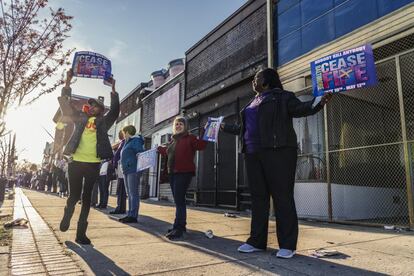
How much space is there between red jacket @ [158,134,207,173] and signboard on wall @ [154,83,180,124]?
1033 cm

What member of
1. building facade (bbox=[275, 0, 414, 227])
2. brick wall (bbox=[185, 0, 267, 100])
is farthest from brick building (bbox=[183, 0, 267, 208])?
building facade (bbox=[275, 0, 414, 227])

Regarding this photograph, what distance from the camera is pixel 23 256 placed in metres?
3.25

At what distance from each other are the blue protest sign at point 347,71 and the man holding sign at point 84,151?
3.58 m

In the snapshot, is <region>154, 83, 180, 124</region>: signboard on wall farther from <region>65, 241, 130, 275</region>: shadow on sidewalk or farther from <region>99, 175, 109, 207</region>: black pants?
<region>65, 241, 130, 275</region>: shadow on sidewalk

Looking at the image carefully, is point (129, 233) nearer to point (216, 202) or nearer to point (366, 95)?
point (216, 202)

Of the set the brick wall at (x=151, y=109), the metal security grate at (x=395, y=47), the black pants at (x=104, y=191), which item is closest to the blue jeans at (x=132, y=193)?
the black pants at (x=104, y=191)

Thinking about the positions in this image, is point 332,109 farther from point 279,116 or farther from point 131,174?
point 279,116

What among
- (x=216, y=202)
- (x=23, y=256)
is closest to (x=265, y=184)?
(x=23, y=256)

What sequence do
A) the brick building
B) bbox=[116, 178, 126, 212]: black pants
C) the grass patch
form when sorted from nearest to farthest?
the grass patch < bbox=[116, 178, 126, 212]: black pants < the brick building

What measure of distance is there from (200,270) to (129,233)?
230 centimetres

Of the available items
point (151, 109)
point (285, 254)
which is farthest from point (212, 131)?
point (151, 109)

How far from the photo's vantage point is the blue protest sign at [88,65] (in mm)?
7250

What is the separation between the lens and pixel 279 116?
3.50 metres

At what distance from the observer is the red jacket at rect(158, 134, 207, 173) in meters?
4.71
